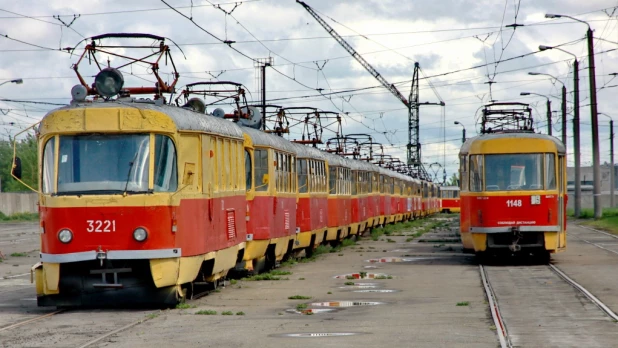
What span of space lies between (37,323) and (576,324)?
7067 millimetres

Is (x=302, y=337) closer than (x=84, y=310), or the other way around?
(x=302, y=337)

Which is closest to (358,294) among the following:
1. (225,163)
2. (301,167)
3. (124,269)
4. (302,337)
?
(225,163)

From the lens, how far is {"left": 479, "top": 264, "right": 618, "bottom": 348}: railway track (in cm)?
1328

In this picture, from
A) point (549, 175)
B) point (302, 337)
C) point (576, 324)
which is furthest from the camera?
point (549, 175)

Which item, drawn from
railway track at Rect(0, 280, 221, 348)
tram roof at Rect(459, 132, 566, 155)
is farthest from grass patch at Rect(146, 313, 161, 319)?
tram roof at Rect(459, 132, 566, 155)

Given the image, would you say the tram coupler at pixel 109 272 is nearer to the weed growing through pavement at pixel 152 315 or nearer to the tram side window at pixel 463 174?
the weed growing through pavement at pixel 152 315

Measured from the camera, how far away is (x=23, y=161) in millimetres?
102562

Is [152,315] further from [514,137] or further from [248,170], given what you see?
[514,137]

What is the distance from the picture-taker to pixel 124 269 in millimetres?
16453

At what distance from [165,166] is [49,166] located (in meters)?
1.66

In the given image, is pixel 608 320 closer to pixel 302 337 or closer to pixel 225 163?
pixel 302 337

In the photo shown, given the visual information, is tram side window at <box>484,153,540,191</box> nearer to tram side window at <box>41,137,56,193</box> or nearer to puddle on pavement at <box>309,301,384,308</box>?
puddle on pavement at <box>309,301,384,308</box>

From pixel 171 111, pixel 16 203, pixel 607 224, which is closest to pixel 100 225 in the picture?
pixel 171 111

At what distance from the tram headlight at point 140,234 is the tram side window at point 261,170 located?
828cm
